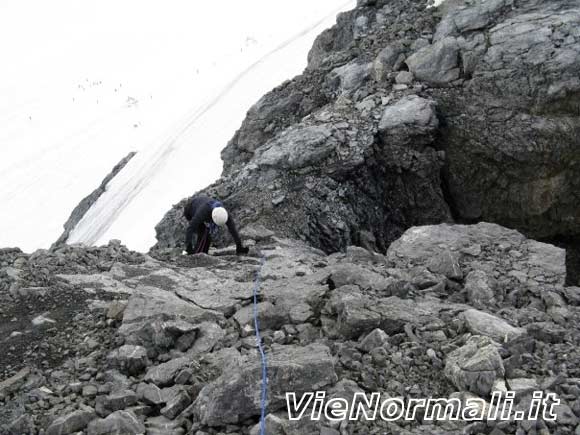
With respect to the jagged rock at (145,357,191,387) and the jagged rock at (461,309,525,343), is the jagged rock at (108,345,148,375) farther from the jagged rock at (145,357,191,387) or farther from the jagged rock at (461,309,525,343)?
the jagged rock at (461,309,525,343)

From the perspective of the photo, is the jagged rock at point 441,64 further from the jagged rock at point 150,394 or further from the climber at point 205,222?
the jagged rock at point 150,394

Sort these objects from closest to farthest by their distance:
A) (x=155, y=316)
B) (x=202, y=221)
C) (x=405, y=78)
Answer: (x=155, y=316) → (x=202, y=221) → (x=405, y=78)

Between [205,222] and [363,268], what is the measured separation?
9.11ft

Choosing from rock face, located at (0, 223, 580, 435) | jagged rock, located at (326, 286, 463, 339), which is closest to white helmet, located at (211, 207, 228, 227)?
rock face, located at (0, 223, 580, 435)

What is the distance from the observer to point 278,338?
448 cm

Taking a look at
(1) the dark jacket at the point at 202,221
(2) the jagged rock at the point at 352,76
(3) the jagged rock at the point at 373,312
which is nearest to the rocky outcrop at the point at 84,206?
(1) the dark jacket at the point at 202,221

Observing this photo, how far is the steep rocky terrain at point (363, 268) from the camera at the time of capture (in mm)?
3703

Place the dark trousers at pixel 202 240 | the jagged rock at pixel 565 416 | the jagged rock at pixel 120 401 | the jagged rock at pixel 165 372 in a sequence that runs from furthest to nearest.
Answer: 1. the dark trousers at pixel 202 240
2. the jagged rock at pixel 165 372
3. the jagged rock at pixel 120 401
4. the jagged rock at pixel 565 416

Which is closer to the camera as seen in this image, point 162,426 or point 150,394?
point 162,426

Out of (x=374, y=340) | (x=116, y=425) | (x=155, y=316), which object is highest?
(x=155, y=316)

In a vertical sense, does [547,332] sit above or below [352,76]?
below

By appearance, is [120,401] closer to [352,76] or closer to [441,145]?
[441,145]

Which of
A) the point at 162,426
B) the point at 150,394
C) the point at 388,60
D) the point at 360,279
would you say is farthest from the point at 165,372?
the point at 388,60

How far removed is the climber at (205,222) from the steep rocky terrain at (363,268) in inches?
10.8
